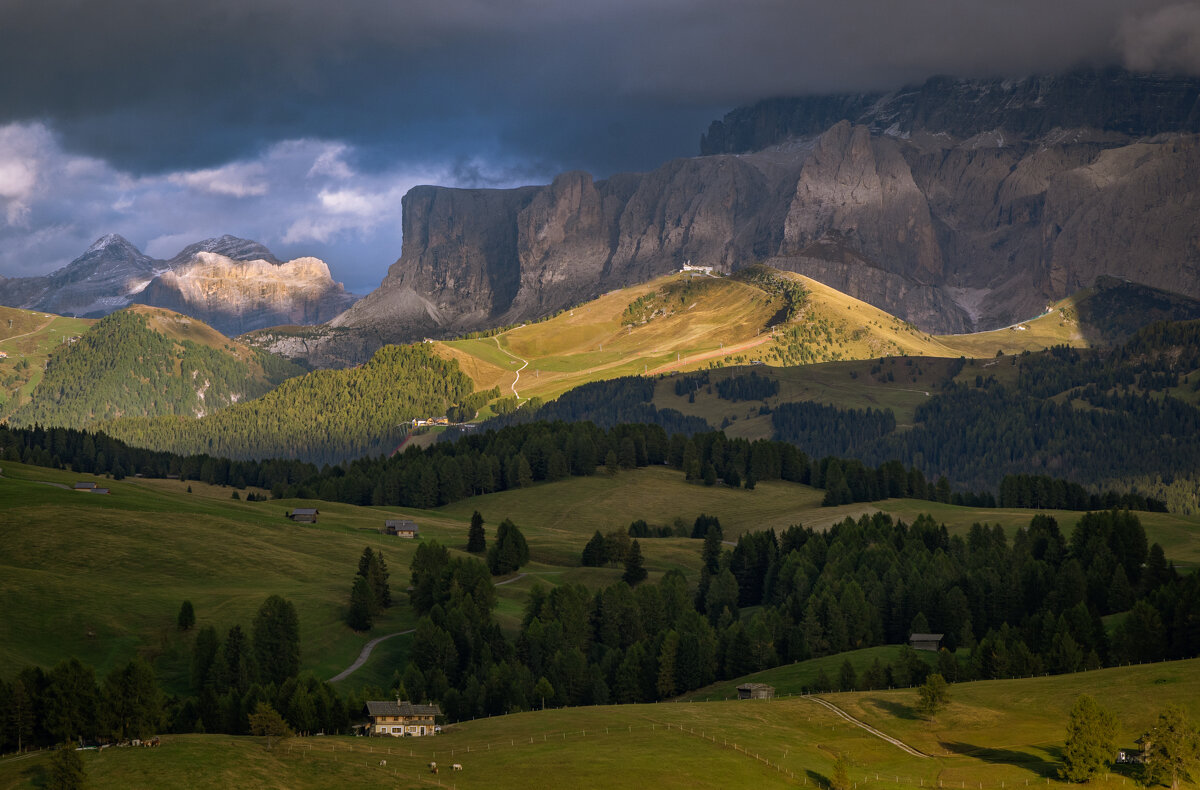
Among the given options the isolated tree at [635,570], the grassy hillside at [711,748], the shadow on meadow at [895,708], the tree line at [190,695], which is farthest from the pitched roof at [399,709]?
the isolated tree at [635,570]

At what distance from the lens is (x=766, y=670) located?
143 meters

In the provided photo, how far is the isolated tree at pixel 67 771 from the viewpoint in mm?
74938

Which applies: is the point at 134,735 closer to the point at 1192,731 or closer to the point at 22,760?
the point at 22,760

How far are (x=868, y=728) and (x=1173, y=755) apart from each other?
924 inches

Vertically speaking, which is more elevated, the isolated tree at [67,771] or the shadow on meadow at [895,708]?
the shadow on meadow at [895,708]

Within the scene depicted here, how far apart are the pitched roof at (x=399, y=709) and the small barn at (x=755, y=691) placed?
32029mm

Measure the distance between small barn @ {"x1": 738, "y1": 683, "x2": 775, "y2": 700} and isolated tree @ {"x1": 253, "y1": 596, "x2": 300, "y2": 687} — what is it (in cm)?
4250

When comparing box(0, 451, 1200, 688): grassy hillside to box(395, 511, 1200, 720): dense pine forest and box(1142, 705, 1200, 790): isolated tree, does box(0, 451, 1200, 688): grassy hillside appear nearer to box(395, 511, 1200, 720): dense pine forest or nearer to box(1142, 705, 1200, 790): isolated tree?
box(395, 511, 1200, 720): dense pine forest

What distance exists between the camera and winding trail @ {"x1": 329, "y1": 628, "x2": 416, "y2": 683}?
13300cm

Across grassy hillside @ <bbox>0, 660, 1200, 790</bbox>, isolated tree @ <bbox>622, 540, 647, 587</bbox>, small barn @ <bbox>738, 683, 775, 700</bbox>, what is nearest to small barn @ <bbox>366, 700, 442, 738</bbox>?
grassy hillside @ <bbox>0, 660, 1200, 790</bbox>

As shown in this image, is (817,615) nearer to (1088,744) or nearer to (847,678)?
(847,678)

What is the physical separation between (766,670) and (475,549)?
6696 cm

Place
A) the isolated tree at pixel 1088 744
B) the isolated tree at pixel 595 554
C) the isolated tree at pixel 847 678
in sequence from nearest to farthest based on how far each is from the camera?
the isolated tree at pixel 1088 744 < the isolated tree at pixel 847 678 < the isolated tree at pixel 595 554

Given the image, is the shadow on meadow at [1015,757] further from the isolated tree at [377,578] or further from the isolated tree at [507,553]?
the isolated tree at [507,553]
